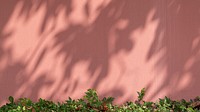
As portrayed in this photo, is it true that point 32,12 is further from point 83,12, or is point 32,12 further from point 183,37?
point 183,37

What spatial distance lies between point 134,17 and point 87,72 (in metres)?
0.89

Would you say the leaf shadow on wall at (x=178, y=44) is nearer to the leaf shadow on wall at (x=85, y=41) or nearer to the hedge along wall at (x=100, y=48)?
the hedge along wall at (x=100, y=48)

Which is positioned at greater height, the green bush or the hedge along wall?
the hedge along wall

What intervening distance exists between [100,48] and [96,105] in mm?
703

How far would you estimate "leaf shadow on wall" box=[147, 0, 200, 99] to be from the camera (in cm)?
580

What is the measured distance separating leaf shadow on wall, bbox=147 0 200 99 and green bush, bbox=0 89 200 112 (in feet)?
0.51

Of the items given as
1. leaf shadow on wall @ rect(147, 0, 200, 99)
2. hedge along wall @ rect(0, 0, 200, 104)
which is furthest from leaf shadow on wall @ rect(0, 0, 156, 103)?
leaf shadow on wall @ rect(147, 0, 200, 99)

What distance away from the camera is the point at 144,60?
19.1ft

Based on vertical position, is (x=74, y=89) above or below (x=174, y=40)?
below

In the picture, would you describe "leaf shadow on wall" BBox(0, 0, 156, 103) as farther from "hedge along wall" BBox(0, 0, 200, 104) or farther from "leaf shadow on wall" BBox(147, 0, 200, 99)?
"leaf shadow on wall" BBox(147, 0, 200, 99)

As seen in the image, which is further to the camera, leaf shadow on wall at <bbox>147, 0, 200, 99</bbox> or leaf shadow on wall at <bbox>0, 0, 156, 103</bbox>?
leaf shadow on wall at <bbox>147, 0, 200, 99</bbox>

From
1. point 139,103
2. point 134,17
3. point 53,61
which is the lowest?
point 139,103

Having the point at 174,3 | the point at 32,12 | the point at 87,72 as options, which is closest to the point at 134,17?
the point at 174,3

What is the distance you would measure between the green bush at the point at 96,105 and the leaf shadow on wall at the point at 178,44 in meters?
0.16
